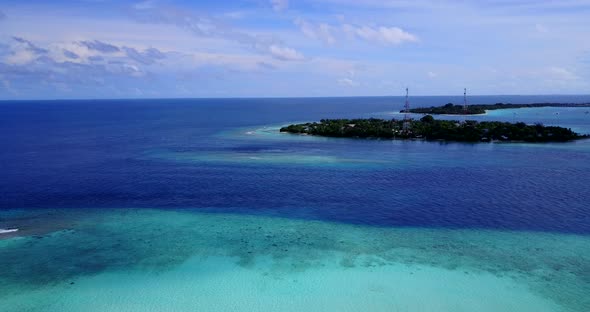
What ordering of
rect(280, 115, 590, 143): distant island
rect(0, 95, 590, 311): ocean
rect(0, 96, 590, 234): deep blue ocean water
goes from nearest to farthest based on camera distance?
1. rect(0, 95, 590, 311): ocean
2. rect(0, 96, 590, 234): deep blue ocean water
3. rect(280, 115, 590, 143): distant island

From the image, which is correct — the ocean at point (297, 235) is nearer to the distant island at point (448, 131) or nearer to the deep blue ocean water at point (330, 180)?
the deep blue ocean water at point (330, 180)

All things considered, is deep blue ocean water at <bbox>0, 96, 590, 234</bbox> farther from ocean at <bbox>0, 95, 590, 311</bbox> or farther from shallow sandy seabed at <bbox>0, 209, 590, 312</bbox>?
shallow sandy seabed at <bbox>0, 209, 590, 312</bbox>

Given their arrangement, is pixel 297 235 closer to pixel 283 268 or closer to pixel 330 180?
pixel 283 268

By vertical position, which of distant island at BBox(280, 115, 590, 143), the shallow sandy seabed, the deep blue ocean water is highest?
distant island at BBox(280, 115, 590, 143)

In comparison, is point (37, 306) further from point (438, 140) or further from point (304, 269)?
point (438, 140)

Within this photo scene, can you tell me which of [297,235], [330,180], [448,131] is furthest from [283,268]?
[448,131]

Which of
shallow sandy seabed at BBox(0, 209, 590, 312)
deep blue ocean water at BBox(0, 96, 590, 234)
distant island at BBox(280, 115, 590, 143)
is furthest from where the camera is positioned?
distant island at BBox(280, 115, 590, 143)

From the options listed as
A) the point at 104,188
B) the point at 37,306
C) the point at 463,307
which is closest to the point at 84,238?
the point at 37,306

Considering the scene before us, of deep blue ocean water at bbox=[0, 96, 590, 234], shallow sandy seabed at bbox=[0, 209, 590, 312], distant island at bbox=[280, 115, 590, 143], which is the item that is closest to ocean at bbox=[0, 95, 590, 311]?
shallow sandy seabed at bbox=[0, 209, 590, 312]
